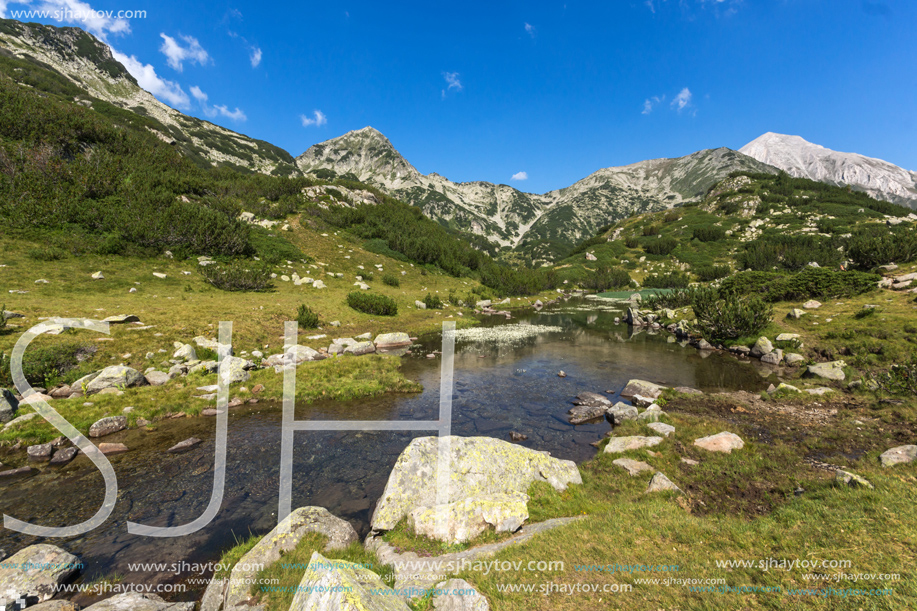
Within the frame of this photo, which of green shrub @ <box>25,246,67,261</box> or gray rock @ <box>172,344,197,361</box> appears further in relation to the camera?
green shrub @ <box>25,246,67,261</box>

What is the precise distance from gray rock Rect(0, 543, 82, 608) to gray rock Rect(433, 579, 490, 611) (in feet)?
23.0

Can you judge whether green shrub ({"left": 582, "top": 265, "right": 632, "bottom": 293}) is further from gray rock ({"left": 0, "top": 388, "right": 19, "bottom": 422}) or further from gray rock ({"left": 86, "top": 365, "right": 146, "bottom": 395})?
gray rock ({"left": 0, "top": 388, "right": 19, "bottom": 422})

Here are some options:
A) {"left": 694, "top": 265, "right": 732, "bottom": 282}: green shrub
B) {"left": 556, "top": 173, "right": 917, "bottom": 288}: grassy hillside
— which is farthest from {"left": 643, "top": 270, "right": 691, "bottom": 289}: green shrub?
{"left": 694, "top": 265, "right": 732, "bottom": 282}: green shrub

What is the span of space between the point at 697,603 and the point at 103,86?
194935 mm

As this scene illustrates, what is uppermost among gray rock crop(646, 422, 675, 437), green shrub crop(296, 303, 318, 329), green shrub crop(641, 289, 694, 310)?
green shrub crop(641, 289, 694, 310)

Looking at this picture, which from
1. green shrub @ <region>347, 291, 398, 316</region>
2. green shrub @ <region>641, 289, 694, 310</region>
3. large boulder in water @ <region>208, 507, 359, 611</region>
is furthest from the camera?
green shrub @ <region>641, 289, 694, 310</region>

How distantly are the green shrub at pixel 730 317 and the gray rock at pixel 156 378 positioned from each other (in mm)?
39761

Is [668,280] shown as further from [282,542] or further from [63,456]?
[63,456]

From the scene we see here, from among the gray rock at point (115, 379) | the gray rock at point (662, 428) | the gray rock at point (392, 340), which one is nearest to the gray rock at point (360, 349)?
the gray rock at point (392, 340)

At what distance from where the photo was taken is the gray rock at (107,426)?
11707 millimetres

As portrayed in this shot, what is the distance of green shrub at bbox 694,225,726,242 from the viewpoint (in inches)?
4441

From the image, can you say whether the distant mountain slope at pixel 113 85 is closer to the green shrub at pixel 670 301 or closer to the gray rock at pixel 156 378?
the gray rock at pixel 156 378

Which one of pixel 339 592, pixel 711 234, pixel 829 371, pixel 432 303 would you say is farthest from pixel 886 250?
pixel 711 234

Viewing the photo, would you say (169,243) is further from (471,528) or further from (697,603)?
(697,603)
